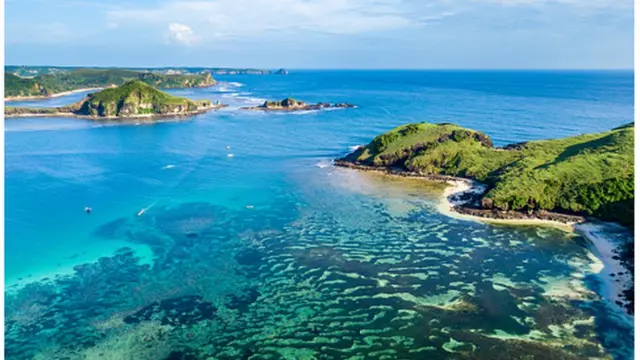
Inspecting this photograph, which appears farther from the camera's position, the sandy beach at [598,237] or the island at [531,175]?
the island at [531,175]

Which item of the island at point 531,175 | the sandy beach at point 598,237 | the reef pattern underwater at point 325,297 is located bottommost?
the reef pattern underwater at point 325,297

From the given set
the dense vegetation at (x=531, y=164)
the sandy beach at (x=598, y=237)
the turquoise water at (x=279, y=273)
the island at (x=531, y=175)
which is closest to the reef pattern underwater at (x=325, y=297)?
the turquoise water at (x=279, y=273)

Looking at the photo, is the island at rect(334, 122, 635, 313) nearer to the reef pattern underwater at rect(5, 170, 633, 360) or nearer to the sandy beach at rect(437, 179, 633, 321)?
the sandy beach at rect(437, 179, 633, 321)

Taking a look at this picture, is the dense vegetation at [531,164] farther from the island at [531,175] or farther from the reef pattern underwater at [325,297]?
the reef pattern underwater at [325,297]

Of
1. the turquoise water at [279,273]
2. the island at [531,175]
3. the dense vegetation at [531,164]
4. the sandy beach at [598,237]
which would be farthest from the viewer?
the dense vegetation at [531,164]

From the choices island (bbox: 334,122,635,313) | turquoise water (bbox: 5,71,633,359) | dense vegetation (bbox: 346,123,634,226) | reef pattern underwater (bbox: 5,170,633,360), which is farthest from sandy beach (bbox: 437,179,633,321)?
dense vegetation (bbox: 346,123,634,226)
